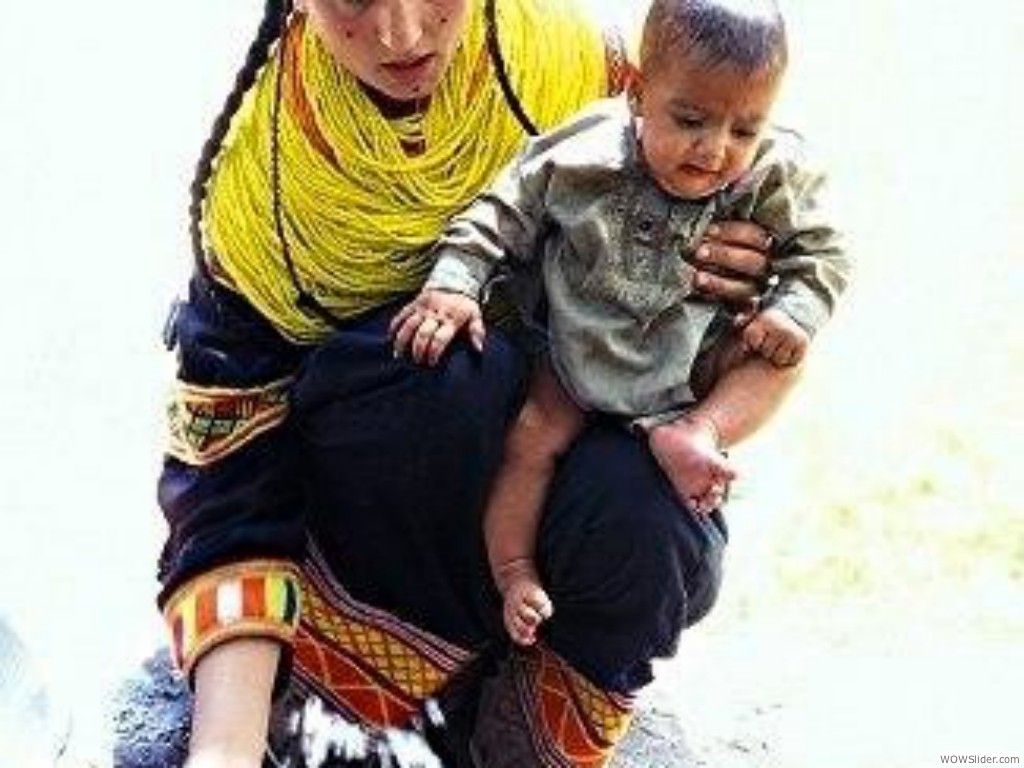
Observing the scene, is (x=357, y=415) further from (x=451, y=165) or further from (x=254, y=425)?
(x=451, y=165)

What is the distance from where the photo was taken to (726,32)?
1.60 metres

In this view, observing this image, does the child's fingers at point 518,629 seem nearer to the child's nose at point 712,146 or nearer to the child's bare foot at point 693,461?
the child's bare foot at point 693,461

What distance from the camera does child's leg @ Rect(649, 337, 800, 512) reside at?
68.0 inches

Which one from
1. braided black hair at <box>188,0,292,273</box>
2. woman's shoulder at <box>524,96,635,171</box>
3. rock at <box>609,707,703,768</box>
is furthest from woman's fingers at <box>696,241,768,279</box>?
rock at <box>609,707,703,768</box>

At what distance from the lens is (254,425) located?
6.05 feet

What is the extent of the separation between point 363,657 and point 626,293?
1.78ft

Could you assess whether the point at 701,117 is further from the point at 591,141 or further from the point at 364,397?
the point at 364,397

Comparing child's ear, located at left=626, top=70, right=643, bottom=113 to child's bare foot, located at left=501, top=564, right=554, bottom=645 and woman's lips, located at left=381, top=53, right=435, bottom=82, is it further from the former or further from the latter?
child's bare foot, located at left=501, top=564, right=554, bottom=645

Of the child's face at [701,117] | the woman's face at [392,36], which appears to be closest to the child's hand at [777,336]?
the child's face at [701,117]

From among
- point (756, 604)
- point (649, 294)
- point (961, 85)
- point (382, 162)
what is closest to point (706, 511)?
point (649, 294)

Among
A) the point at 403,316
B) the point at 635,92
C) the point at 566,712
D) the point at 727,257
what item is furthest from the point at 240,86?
the point at 566,712

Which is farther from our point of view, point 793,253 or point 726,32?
point 793,253

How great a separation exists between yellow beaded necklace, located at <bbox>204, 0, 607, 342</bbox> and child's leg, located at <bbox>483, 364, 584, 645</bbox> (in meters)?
0.17

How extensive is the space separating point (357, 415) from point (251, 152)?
27 cm
